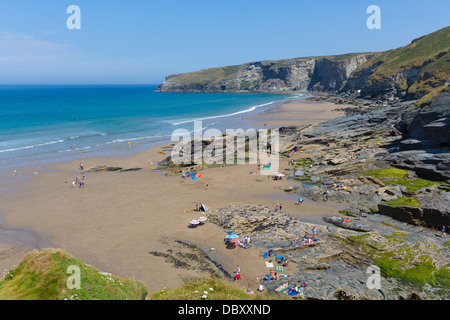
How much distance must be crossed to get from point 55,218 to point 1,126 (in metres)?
71.7

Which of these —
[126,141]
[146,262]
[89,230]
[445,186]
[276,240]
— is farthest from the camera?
[126,141]

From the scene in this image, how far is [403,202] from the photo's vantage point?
26.4 meters

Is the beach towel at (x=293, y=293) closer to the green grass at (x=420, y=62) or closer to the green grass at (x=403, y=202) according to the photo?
the green grass at (x=403, y=202)

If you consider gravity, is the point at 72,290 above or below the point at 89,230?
above

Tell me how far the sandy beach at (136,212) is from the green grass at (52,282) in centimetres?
600

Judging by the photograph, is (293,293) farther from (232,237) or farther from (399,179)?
(399,179)

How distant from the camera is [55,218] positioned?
28547 millimetres

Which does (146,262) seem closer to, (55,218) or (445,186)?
(55,218)

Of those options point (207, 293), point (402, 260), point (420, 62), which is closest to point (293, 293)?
point (207, 293)

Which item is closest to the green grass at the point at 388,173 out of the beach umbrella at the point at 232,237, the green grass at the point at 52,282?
the beach umbrella at the point at 232,237

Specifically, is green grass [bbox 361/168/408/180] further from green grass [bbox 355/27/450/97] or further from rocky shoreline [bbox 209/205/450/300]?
green grass [bbox 355/27/450/97]

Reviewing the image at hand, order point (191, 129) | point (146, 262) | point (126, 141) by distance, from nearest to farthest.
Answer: point (146, 262)
point (126, 141)
point (191, 129)

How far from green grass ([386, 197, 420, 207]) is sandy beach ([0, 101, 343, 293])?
4993 mm
